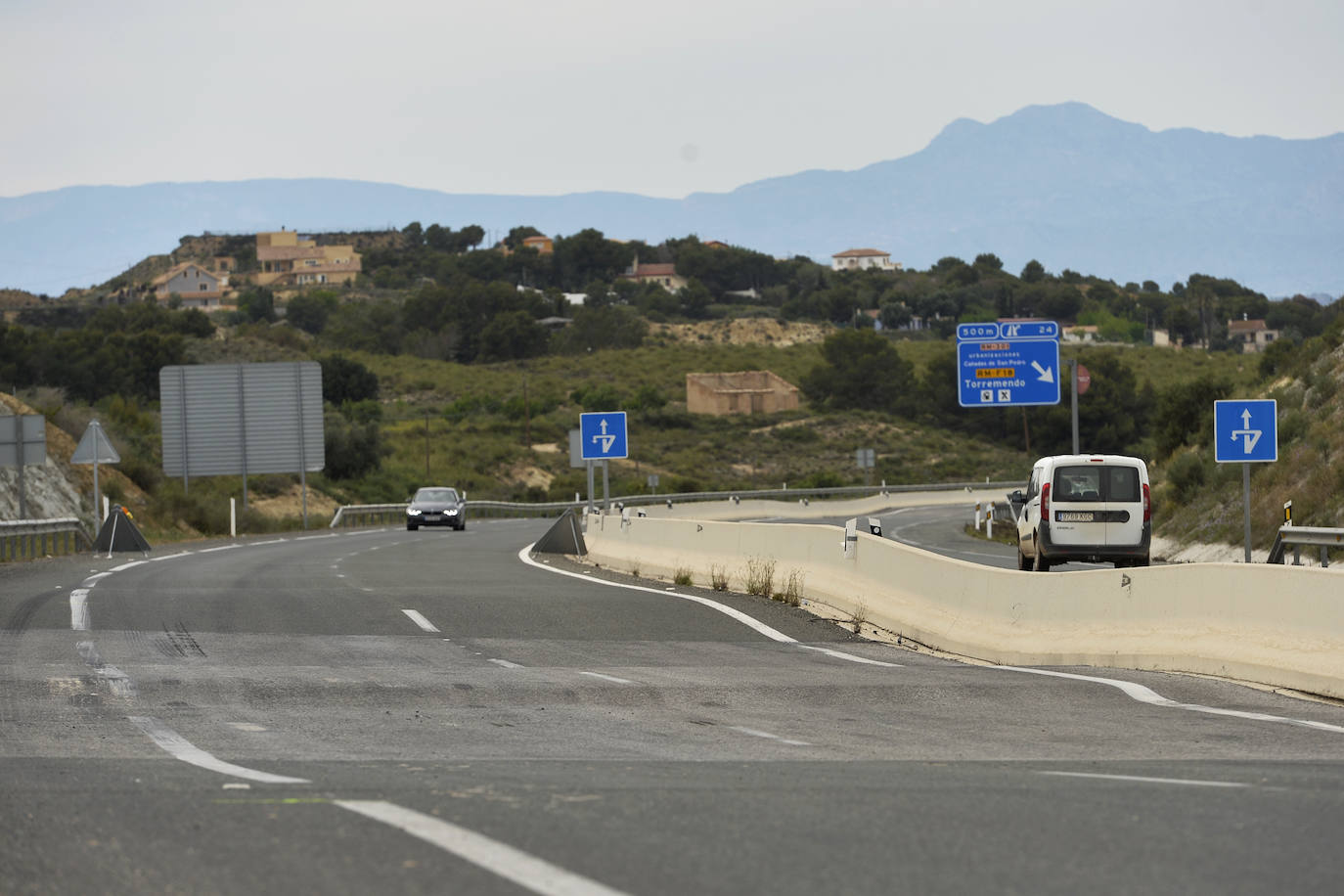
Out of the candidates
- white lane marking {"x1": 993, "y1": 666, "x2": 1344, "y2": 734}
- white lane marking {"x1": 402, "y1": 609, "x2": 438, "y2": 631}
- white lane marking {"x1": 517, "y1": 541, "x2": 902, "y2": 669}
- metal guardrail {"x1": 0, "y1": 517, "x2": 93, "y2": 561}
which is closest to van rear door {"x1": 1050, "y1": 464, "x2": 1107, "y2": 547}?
white lane marking {"x1": 517, "y1": 541, "x2": 902, "y2": 669}

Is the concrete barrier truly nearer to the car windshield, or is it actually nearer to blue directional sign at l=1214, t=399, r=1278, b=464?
blue directional sign at l=1214, t=399, r=1278, b=464

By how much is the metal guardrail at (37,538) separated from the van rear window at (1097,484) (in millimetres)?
18609

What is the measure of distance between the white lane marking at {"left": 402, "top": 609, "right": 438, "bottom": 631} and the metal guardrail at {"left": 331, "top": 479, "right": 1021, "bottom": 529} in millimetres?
35944

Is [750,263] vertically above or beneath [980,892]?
above

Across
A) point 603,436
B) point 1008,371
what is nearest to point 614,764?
point 603,436

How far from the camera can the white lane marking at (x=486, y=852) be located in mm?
5020

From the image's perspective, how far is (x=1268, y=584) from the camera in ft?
38.8

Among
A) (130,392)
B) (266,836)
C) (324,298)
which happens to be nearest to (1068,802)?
(266,836)

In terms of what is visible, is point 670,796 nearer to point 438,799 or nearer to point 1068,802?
point 438,799

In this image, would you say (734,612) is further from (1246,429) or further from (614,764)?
(614,764)

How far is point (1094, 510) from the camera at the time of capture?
24.3 m

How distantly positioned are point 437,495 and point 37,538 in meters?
17.3

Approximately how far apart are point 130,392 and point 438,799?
80.1 m

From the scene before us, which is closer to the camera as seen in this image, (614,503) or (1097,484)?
(1097,484)
